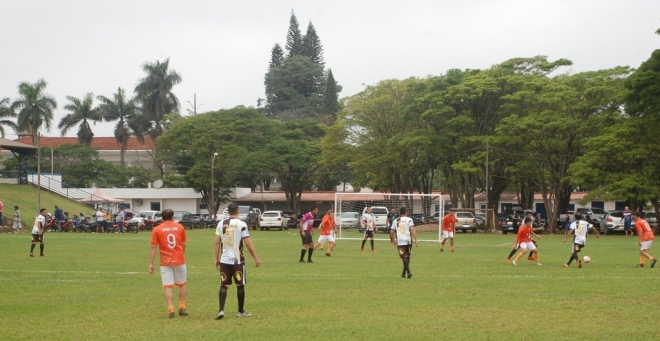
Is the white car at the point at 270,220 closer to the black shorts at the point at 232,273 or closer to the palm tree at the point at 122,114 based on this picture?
the palm tree at the point at 122,114

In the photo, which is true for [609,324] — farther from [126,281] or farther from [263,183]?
[263,183]

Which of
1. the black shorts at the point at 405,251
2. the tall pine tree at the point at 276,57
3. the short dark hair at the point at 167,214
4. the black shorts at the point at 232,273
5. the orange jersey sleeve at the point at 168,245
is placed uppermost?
the tall pine tree at the point at 276,57

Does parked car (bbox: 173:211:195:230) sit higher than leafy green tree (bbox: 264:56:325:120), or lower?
lower

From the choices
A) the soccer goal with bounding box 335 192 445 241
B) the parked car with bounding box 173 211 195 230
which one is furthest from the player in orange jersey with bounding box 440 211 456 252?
the parked car with bounding box 173 211 195 230

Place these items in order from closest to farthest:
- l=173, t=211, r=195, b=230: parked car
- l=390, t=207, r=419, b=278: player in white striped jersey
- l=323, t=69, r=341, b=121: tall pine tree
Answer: l=390, t=207, r=419, b=278: player in white striped jersey < l=173, t=211, r=195, b=230: parked car < l=323, t=69, r=341, b=121: tall pine tree

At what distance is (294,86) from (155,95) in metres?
29.7

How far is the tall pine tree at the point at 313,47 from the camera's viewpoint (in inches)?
4820

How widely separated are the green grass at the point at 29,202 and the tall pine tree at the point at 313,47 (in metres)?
63.0

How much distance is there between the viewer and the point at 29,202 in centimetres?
5841

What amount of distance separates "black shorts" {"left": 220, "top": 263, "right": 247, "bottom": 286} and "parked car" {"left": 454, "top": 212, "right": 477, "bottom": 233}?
44405 mm

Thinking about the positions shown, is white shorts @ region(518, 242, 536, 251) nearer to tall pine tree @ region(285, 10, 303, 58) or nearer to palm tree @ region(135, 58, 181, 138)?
palm tree @ region(135, 58, 181, 138)

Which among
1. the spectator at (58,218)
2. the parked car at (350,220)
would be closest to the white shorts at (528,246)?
the parked car at (350,220)

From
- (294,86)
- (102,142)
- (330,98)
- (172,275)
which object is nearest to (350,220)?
(172,275)

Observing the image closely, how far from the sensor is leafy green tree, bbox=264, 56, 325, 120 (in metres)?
114
